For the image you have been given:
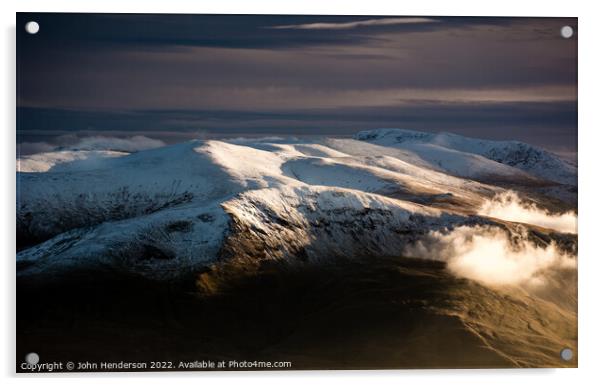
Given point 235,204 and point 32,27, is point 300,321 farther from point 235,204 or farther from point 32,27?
point 32,27

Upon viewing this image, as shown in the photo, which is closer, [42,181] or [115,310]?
[115,310]

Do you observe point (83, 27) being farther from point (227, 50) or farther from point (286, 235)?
point (286, 235)

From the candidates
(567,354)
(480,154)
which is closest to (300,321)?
(567,354)

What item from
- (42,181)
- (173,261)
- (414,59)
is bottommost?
(173,261)

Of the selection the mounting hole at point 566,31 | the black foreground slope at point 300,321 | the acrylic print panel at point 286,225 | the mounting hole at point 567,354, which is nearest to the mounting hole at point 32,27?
the acrylic print panel at point 286,225

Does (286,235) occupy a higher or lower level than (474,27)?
lower

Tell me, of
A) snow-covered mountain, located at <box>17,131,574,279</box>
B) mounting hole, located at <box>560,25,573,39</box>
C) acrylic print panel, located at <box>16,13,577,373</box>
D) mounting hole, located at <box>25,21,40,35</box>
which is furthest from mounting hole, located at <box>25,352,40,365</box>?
mounting hole, located at <box>560,25,573,39</box>

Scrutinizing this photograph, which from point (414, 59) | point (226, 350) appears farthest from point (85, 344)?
point (414, 59)

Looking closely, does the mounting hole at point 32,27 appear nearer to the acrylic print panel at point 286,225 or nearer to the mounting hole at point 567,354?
the acrylic print panel at point 286,225
